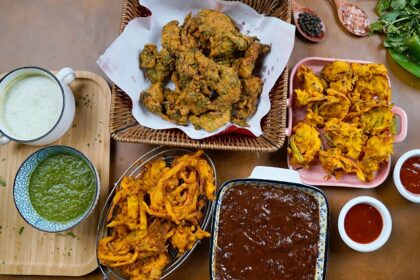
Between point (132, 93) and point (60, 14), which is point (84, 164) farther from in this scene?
point (60, 14)

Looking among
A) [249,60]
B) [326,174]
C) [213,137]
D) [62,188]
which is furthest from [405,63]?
[62,188]

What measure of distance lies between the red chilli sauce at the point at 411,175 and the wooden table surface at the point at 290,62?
0.48 ft

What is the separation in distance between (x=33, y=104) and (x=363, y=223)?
6.12 ft

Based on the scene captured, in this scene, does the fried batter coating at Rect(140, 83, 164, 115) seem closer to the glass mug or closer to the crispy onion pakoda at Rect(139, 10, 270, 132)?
the crispy onion pakoda at Rect(139, 10, 270, 132)

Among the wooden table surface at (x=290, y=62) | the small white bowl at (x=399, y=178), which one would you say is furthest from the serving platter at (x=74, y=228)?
the small white bowl at (x=399, y=178)

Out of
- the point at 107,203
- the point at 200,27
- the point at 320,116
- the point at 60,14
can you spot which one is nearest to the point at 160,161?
the point at 107,203

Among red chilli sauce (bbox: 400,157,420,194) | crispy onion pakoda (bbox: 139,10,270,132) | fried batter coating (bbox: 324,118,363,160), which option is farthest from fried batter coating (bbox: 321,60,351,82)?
red chilli sauce (bbox: 400,157,420,194)

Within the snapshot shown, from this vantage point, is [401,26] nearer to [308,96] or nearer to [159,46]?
[308,96]

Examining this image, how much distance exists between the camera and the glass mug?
215cm

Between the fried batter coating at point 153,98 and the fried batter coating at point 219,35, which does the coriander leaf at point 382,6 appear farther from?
the fried batter coating at point 153,98

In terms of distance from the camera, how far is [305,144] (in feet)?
7.38

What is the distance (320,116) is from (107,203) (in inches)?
50.2

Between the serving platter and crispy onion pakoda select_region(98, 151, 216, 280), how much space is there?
0.23m

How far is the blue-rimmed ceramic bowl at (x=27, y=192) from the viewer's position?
2.13m
